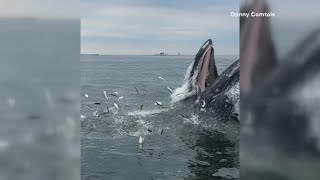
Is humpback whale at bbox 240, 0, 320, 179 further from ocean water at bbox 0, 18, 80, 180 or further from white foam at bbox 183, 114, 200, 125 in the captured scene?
ocean water at bbox 0, 18, 80, 180

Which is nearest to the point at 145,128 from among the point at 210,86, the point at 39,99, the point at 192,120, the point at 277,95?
the point at 192,120

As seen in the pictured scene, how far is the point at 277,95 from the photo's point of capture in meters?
3.00

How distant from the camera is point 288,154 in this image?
3.03 m

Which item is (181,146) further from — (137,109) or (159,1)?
(159,1)

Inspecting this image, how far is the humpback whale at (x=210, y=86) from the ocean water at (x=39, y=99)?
803 millimetres

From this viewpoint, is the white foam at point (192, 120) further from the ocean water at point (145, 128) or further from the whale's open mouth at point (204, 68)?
the whale's open mouth at point (204, 68)

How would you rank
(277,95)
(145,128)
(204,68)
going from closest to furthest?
(277,95) < (145,128) < (204,68)

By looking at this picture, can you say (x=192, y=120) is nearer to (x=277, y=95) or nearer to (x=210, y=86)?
(x=210, y=86)

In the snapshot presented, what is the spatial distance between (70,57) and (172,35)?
0.74 meters

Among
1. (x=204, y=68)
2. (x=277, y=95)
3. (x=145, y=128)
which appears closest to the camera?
(x=277, y=95)

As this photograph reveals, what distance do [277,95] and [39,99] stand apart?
1679mm

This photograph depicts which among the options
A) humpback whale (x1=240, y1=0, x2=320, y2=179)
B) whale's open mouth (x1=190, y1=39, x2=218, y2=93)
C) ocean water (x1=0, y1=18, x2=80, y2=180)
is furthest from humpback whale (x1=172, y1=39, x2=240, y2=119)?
ocean water (x1=0, y1=18, x2=80, y2=180)

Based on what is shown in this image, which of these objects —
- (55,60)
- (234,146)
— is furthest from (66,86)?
(234,146)

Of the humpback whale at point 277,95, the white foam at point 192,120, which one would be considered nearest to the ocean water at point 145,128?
the white foam at point 192,120
